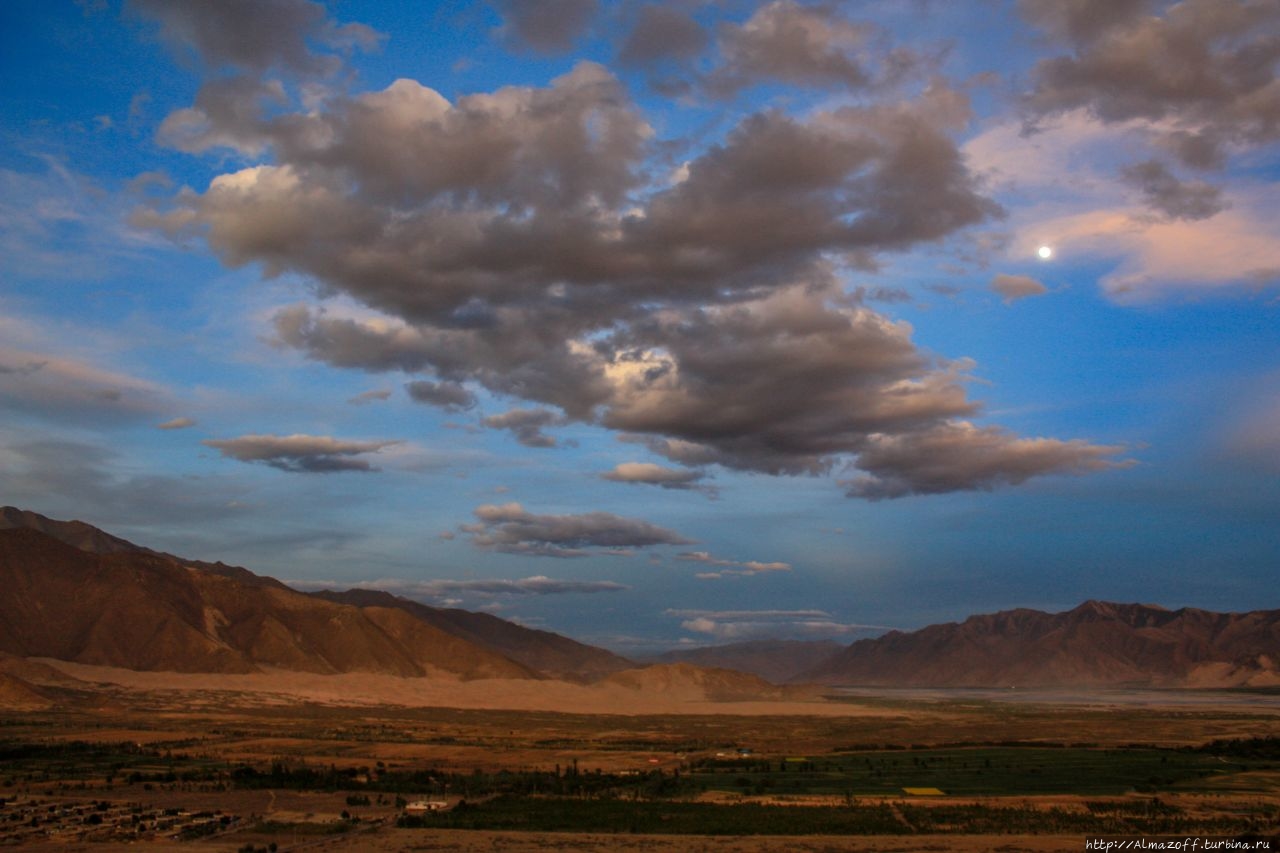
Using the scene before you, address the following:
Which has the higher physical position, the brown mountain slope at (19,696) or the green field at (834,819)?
the green field at (834,819)

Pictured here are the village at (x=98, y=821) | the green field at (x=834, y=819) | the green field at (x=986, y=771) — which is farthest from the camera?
the green field at (x=986, y=771)

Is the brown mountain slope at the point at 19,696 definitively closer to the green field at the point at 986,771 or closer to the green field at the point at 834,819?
the green field at the point at 986,771

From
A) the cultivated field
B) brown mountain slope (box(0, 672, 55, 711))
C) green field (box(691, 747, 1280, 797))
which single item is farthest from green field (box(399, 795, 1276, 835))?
brown mountain slope (box(0, 672, 55, 711))

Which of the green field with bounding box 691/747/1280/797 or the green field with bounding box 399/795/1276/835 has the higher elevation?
the green field with bounding box 399/795/1276/835

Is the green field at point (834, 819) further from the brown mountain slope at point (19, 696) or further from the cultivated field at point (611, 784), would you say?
the brown mountain slope at point (19, 696)

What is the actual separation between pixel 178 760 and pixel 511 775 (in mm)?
27482

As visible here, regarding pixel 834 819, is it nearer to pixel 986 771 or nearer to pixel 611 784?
pixel 611 784

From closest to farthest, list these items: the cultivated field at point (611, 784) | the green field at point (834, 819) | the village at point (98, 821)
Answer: the village at point (98, 821)
the cultivated field at point (611, 784)
the green field at point (834, 819)

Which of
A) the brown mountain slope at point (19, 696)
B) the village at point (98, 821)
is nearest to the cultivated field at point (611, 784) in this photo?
the village at point (98, 821)

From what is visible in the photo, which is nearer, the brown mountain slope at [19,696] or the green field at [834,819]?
the green field at [834,819]

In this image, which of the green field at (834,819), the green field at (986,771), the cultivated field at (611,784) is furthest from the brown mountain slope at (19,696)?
the green field at (834,819)

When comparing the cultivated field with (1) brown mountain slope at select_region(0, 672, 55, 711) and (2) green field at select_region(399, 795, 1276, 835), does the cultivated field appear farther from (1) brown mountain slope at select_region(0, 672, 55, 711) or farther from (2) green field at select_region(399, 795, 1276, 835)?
(1) brown mountain slope at select_region(0, 672, 55, 711)

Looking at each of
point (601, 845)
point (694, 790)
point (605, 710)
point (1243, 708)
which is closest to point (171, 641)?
point (605, 710)

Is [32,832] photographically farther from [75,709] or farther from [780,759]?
[75,709]
